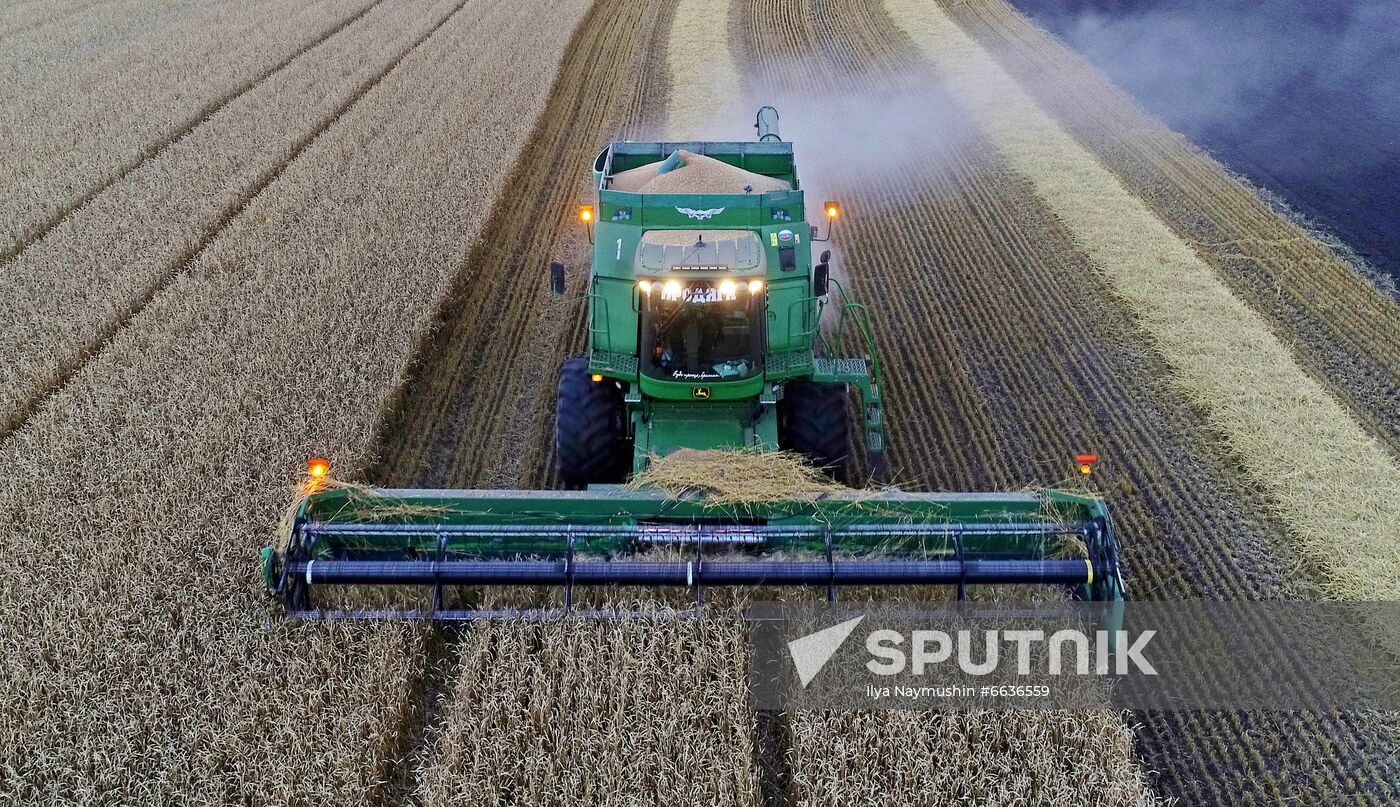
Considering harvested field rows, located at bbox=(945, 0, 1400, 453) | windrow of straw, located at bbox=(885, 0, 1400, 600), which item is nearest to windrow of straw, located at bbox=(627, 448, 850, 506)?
windrow of straw, located at bbox=(885, 0, 1400, 600)

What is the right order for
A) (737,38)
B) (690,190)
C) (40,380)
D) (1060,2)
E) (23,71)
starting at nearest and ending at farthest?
1. (690,190)
2. (40,380)
3. (23,71)
4. (737,38)
5. (1060,2)

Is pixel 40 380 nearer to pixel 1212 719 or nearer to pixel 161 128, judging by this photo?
pixel 161 128

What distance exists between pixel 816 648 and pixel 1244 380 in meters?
6.68

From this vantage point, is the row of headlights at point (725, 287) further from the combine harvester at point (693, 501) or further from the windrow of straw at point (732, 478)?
the windrow of straw at point (732, 478)

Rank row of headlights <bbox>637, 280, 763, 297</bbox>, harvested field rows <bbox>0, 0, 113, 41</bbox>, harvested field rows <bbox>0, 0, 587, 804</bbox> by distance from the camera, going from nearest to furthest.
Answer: harvested field rows <bbox>0, 0, 587, 804</bbox> < row of headlights <bbox>637, 280, 763, 297</bbox> < harvested field rows <bbox>0, 0, 113, 41</bbox>

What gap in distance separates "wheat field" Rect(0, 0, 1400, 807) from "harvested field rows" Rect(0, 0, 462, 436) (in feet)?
0.23

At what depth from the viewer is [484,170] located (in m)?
Answer: 14.1

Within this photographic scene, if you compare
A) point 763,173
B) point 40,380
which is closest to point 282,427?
point 40,380

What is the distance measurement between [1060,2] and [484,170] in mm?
20208

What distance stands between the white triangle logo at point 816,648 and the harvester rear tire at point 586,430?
2204 millimetres

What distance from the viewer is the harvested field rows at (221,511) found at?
5.12 meters

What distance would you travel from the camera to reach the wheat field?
5.19 meters

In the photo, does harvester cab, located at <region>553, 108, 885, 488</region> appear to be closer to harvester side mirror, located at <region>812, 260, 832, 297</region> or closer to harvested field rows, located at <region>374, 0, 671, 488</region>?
harvester side mirror, located at <region>812, 260, 832, 297</region>
